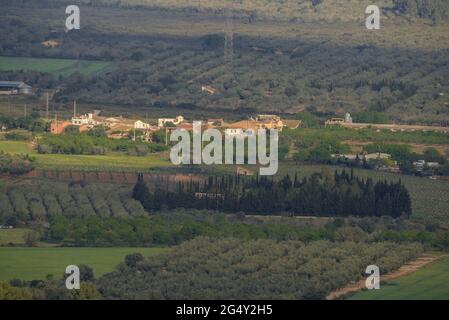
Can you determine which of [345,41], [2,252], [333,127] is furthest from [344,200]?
[345,41]

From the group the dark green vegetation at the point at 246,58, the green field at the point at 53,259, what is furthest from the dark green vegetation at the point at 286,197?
the dark green vegetation at the point at 246,58

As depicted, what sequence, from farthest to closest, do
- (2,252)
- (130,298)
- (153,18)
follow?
(153,18) → (2,252) → (130,298)

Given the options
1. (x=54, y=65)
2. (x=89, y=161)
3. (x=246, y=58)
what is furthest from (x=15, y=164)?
(x=246, y=58)

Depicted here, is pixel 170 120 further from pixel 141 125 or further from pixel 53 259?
pixel 53 259

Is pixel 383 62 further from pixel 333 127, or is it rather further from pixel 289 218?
pixel 289 218

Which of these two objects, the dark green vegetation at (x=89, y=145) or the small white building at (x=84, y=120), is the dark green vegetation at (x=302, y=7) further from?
the dark green vegetation at (x=89, y=145)

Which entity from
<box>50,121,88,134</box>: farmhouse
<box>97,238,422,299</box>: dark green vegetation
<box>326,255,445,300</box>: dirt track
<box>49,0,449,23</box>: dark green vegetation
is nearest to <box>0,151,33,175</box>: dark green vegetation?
<box>50,121,88,134</box>: farmhouse
